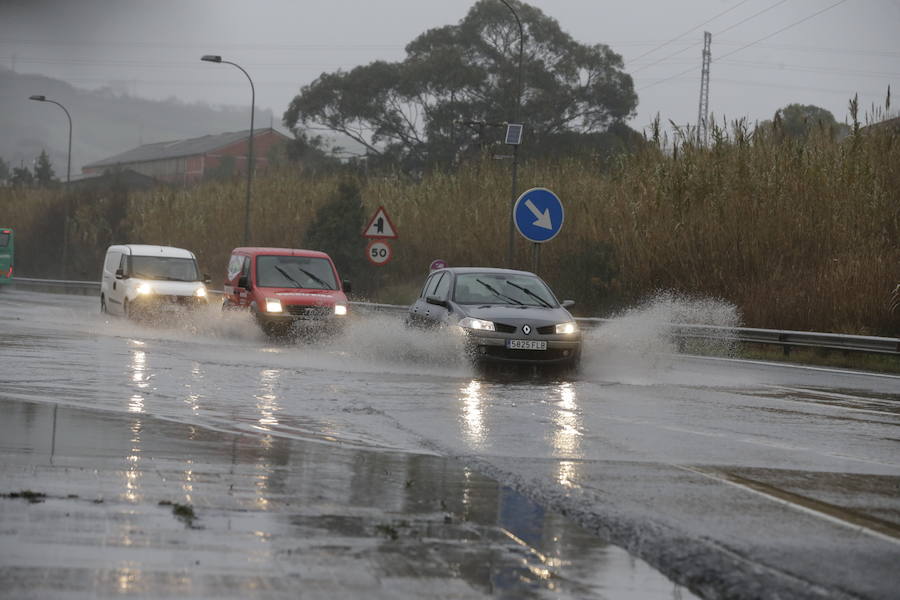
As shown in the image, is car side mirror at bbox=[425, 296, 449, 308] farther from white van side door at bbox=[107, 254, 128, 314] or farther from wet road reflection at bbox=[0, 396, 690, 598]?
white van side door at bbox=[107, 254, 128, 314]

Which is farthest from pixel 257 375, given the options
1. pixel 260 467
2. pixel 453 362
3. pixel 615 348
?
pixel 260 467

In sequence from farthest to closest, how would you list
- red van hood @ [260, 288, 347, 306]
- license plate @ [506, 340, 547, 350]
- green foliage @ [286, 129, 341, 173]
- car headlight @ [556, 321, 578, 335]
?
1. green foliage @ [286, 129, 341, 173]
2. red van hood @ [260, 288, 347, 306]
3. car headlight @ [556, 321, 578, 335]
4. license plate @ [506, 340, 547, 350]

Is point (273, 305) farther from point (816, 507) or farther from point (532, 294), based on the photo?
point (816, 507)

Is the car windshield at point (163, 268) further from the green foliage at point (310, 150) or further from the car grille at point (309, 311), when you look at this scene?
the green foliage at point (310, 150)

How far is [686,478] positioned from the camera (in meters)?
9.91

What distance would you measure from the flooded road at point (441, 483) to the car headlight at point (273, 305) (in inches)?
280

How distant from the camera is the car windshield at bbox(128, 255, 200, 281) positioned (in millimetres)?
30734

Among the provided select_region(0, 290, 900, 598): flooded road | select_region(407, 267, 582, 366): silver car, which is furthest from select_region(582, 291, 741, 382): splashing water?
select_region(0, 290, 900, 598): flooded road

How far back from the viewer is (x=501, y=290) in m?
20.7

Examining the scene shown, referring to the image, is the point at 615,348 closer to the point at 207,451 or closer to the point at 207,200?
the point at 207,451

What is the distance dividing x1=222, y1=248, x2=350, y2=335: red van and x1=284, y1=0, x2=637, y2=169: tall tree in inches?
1943

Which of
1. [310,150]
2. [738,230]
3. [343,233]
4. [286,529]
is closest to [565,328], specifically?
[738,230]

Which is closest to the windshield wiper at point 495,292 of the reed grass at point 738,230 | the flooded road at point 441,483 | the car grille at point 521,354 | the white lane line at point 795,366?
the car grille at point 521,354

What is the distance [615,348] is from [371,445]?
11943mm
